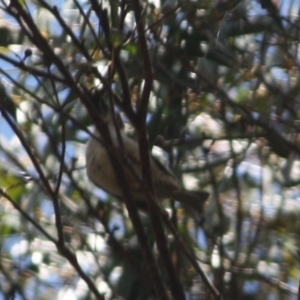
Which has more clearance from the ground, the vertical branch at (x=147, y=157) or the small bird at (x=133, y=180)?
the small bird at (x=133, y=180)

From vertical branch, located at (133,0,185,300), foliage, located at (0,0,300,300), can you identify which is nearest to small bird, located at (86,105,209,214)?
foliage, located at (0,0,300,300)

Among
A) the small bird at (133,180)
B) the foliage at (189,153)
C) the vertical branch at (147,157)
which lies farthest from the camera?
the small bird at (133,180)

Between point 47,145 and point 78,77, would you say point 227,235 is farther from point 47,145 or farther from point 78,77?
point 78,77

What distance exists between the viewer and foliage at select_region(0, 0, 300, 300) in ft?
10.1

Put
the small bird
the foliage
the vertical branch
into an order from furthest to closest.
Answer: the small bird < the foliage < the vertical branch

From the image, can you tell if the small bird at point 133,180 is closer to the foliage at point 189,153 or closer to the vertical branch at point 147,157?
the foliage at point 189,153

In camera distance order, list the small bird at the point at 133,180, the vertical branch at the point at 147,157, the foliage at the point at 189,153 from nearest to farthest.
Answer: the vertical branch at the point at 147,157
the foliage at the point at 189,153
the small bird at the point at 133,180

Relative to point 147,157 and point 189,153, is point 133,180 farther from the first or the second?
point 147,157

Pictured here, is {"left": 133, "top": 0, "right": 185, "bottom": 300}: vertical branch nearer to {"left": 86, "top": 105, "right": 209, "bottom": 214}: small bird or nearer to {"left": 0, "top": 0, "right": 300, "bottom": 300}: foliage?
{"left": 0, "top": 0, "right": 300, "bottom": 300}: foliage

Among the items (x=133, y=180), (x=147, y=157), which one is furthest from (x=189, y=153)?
(x=147, y=157)

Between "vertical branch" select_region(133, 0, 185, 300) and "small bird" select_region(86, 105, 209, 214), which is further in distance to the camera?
"small bird" select_region(86, 105, 209, 214)

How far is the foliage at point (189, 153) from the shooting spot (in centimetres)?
308

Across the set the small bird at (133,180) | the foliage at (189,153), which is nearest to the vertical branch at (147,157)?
the foliage at (189,153)

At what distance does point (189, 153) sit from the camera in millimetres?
3510
